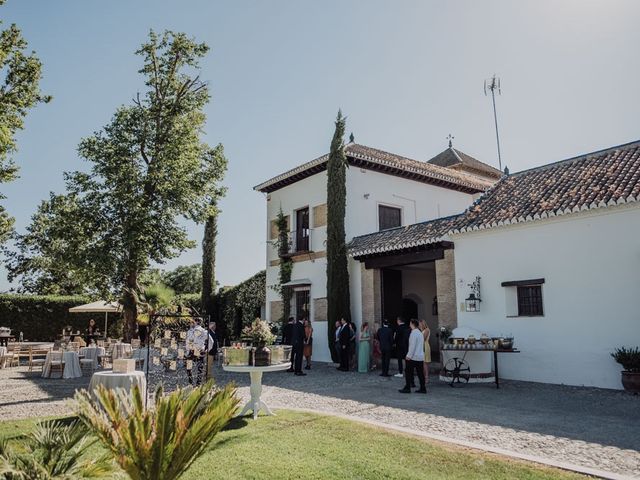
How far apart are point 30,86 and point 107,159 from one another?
3583mm

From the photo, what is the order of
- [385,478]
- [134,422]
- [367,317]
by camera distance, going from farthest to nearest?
[367,317] → [385,478] → [134,422]

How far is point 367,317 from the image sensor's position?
53.5 ft

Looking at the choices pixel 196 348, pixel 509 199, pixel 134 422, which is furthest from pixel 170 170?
pixel 134 422

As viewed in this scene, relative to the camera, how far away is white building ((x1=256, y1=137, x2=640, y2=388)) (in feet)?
34.6

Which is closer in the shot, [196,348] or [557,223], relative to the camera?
[196,348]

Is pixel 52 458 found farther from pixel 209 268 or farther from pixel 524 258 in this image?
pixel 209 268

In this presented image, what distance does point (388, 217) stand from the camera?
62.0 ft

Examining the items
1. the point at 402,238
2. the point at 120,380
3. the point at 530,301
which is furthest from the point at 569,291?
the point at 120,380

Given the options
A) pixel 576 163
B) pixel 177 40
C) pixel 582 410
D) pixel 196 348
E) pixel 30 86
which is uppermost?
pixel 177 40

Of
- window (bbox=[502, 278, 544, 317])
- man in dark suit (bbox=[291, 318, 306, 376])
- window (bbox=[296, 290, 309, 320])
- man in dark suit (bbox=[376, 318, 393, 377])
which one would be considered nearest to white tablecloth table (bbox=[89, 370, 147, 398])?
man in dark suit (bbox=[291, 318, 306, 376])

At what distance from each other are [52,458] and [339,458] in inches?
127

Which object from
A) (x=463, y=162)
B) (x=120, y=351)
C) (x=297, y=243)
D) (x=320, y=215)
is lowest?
(x=120, y=351)

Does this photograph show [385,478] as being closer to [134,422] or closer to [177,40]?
[134,422]

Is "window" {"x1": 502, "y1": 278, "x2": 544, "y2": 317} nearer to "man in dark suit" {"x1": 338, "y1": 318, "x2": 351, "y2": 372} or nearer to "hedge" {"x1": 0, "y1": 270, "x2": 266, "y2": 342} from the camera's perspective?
"man in dark suit" {"x1": 338, "y1": 318, "x2": 351, "y2": 372}
